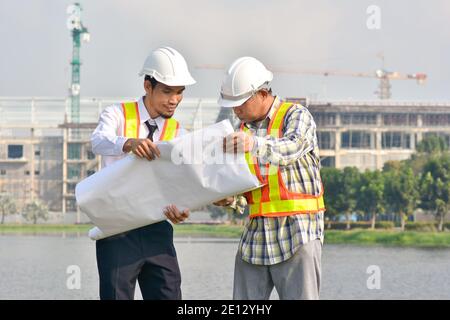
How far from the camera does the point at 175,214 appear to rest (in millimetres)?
4949

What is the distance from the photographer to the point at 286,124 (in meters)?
4.83

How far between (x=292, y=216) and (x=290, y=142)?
35cm

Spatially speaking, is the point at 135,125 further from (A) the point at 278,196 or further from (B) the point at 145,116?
(A) the point at 278,196

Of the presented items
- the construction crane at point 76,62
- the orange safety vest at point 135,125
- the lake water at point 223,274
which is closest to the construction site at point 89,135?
the construction crane at point 76,62

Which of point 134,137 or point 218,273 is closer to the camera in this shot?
point 134,137

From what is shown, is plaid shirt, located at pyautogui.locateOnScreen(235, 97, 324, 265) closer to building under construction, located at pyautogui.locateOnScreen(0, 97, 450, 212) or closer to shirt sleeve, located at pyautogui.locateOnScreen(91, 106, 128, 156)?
shirt sleeve, located at pyautogui.locateOnScreen(91, 106, 128, 156)

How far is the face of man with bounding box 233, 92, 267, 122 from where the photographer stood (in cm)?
483

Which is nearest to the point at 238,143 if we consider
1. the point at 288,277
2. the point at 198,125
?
the point at 288,277

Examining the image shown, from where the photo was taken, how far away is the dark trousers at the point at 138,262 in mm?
5227

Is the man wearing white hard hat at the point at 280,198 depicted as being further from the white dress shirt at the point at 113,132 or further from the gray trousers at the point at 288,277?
the white dress shirt at the point at 113,132

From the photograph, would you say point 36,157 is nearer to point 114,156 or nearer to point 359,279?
point 359,279

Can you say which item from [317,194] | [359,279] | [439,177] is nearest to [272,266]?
[317,194]

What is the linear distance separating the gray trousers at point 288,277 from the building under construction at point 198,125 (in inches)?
3860

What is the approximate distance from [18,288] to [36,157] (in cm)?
8960
